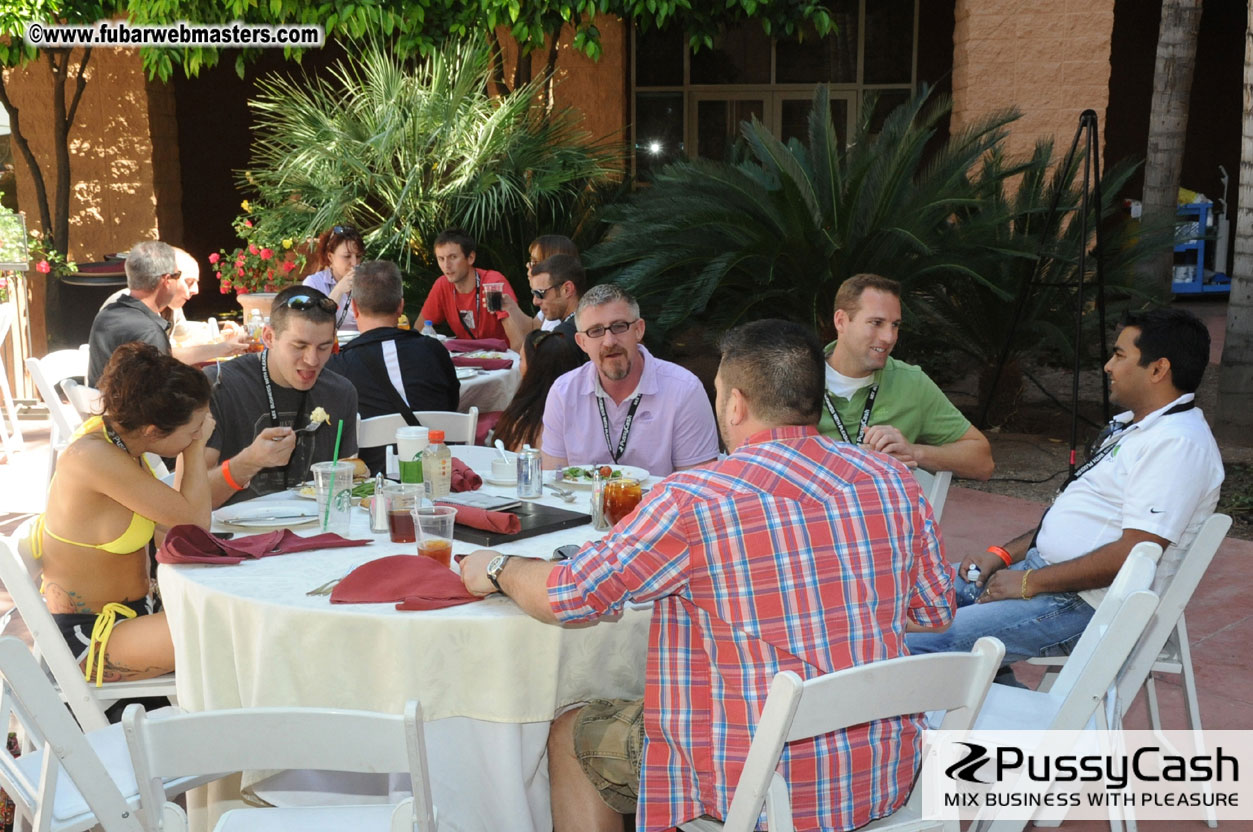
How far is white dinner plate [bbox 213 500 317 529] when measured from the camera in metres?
3.14

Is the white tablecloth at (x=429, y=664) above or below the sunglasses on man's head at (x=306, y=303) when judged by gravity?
below

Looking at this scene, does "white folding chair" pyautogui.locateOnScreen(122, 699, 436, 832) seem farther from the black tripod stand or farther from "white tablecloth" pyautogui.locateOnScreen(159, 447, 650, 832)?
the black tripod stand

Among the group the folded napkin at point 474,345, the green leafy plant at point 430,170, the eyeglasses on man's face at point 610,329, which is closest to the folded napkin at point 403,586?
the eyeglasses on man's face at point 610,329

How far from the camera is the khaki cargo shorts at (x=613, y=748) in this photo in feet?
8.27

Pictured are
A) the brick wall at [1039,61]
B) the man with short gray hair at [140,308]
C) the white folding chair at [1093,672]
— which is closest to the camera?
the white folding chair at [1093,672]

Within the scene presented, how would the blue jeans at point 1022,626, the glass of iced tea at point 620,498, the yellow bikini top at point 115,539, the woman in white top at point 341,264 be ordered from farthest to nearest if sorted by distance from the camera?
1. the woman in white top at point 341,264
2. the blue jeans at point 1022,626
3. the yellow bikini top at point 115,539
4. the glass of iced tea at point 620,498

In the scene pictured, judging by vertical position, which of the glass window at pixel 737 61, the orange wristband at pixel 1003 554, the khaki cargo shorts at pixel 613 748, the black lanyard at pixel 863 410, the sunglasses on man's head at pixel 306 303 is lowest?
A: the khaki cargo shorts at pixel 613 748

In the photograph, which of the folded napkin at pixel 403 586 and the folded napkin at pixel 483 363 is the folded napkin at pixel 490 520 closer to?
the folded napkin at pixel 403 586

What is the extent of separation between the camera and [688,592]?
2.20 meters

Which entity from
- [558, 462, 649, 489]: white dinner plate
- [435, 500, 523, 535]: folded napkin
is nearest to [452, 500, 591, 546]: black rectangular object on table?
[435, 500, 523, 535]: folded napkin

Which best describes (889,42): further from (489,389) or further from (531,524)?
(531,524)

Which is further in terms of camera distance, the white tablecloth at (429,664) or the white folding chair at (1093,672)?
the white tablecloth at (429,664)

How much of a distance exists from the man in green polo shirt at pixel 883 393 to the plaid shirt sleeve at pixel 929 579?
1.45 m

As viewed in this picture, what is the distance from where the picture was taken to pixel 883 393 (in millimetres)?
3990
